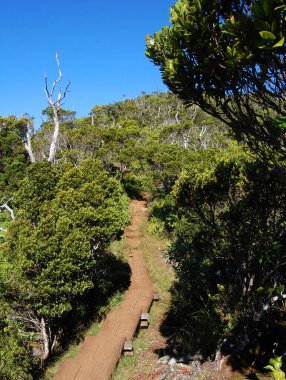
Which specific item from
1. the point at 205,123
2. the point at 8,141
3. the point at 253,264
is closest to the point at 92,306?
the point at 253,264

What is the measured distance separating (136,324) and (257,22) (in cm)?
1075

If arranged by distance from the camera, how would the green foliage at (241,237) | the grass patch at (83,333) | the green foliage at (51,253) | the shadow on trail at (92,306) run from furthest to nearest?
the shadow on trail at (92,306) → the grass patch at (83,333) → the green foliage at (51,253) → the green foliage at (241,237)

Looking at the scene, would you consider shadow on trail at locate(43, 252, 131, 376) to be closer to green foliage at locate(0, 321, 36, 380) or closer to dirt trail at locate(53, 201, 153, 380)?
dirt trail at locate(53, 201, 153, 380)

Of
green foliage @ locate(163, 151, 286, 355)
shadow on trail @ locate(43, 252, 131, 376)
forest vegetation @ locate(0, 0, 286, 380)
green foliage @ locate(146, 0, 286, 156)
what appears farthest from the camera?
shadow on trail @ locate(43, 252, 131, 376)

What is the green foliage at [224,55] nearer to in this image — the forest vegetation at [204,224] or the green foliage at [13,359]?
the forest vegetation at [204,224]

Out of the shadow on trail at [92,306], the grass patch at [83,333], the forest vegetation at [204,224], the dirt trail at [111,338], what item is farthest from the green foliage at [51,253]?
the dirt trail at [111,338]

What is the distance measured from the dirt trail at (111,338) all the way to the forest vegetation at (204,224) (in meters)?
0.79

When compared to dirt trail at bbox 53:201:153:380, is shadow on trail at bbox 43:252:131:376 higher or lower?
higher

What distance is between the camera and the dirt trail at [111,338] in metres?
9.36

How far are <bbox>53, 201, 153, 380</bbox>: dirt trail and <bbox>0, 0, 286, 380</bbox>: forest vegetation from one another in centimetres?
79

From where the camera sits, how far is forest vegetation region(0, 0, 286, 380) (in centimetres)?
440

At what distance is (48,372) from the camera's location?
30.8 ft

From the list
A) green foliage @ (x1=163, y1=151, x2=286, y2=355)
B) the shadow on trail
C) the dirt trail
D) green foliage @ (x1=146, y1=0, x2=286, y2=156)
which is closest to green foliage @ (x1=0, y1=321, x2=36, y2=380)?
the dirt trail

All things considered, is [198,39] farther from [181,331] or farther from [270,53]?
[181,331]
